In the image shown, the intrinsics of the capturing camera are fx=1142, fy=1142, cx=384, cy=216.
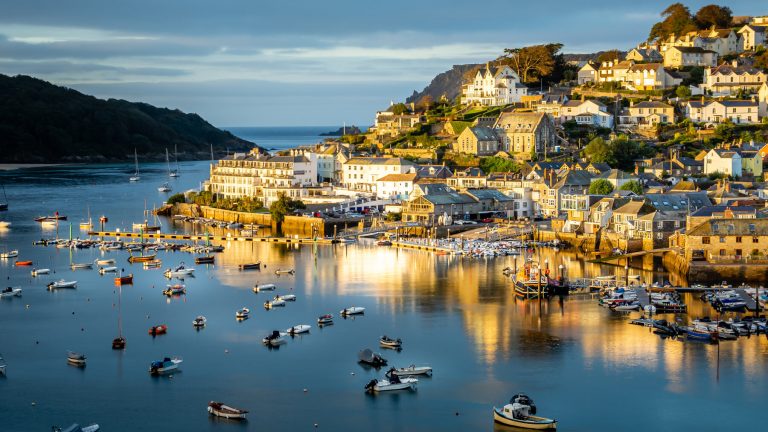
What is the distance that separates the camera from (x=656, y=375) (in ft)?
76.5

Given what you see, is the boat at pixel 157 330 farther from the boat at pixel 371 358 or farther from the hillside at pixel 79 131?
the hillside at pixel 79 131

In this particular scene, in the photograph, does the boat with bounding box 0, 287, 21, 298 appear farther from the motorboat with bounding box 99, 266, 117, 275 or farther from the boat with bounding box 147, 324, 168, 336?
the boat with bounding box 147, 324, 168, 336

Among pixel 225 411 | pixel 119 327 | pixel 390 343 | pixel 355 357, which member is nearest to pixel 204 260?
pixel 119 327

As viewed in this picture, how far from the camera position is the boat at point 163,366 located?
24.0m

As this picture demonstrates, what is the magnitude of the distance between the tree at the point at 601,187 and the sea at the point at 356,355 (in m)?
6.08

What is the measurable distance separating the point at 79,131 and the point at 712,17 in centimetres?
7994

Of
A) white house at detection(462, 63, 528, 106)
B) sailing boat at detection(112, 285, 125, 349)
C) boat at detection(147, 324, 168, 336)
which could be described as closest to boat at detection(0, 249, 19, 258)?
sailing boat at detection(112, 285, 125, 349)

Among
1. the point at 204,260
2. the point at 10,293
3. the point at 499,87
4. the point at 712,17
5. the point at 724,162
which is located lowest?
the point at 10,293

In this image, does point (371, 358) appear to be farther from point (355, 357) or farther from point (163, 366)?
point (163, 366)

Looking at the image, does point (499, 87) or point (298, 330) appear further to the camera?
point (499, 87)

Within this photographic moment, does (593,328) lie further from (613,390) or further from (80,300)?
(80,300)

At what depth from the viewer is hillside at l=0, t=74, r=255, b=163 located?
120062 millimetres

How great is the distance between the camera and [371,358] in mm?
24484

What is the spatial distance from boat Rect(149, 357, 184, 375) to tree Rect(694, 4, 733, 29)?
49513mm
